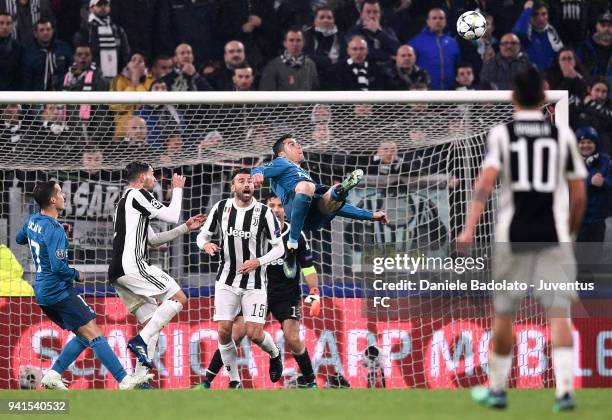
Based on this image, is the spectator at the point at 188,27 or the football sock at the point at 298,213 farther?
the spectator at the point at 188,27

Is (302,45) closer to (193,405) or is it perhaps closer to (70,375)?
(70,375)

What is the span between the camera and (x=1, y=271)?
12977 mm

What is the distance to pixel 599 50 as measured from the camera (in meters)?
16.5

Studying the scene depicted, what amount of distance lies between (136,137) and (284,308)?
269 centimetres

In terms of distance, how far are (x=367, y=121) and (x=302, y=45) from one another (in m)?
2.37

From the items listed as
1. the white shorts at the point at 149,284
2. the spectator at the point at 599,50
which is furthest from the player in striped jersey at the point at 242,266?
the spectator at the point at 599,50

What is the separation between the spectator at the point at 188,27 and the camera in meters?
15.8

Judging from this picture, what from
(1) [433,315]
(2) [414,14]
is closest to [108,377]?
(1) [433,315]

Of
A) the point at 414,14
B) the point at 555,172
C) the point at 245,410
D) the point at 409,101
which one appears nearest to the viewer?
the point at 555,172

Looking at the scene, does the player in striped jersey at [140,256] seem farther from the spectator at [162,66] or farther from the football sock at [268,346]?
the spectator at [162,66]

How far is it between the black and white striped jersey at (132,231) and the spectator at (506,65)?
564 cm

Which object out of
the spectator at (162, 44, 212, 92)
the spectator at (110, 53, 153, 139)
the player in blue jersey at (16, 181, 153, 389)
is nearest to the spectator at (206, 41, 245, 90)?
the spectator at (162, 44, 212, 92)

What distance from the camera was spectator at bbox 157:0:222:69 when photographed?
15.8 meters

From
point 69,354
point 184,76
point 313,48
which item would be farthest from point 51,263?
point 313,48
